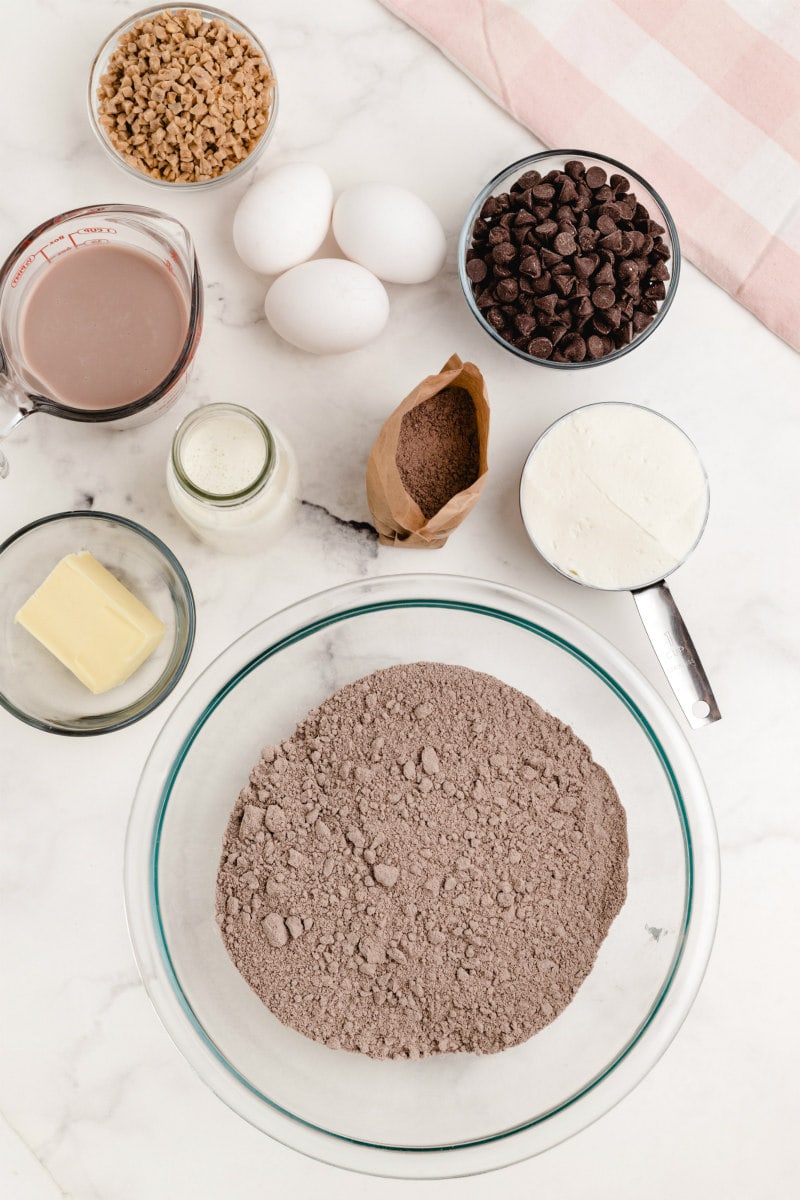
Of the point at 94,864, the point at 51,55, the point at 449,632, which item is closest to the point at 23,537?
the point at 94,864

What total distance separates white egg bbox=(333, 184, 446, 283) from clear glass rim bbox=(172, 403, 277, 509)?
0.27 metres

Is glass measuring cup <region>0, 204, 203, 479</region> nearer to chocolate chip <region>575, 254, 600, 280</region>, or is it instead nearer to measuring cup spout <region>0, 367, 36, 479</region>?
measuring cup spout <region>0, 367, 36, 479</region>

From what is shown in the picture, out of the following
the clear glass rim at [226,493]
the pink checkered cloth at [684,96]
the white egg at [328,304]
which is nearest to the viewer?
the clear glass rim at [226,493]

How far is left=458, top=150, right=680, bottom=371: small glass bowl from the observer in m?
1.09

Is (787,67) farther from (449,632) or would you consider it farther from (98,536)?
(98,536)

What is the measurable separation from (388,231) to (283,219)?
0.13 metres

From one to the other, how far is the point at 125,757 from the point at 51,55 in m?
0.93

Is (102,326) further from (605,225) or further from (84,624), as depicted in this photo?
(605,225)

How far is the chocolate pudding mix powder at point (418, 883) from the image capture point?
3.26 feet

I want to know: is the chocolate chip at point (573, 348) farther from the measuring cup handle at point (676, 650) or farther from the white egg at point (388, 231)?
the measuring cup handle at point (676, 650)

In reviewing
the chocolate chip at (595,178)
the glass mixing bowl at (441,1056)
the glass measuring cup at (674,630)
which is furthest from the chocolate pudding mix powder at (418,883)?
the chocolate chip at (595,178)

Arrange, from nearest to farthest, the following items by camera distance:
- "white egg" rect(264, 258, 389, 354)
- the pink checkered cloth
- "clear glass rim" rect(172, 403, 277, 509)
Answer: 1. "clear glass rim" rect(172, 403, 277, 509)
2. "white egg" rect(264, 258, 389, 354)
3. the pink checkered cloth

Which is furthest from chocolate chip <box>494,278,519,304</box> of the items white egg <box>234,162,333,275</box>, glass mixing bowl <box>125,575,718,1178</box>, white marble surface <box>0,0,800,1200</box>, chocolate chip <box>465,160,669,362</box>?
glass mixing bowl <box>125,575,718,1178</box>

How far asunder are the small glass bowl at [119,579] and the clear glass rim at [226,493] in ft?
0.44
